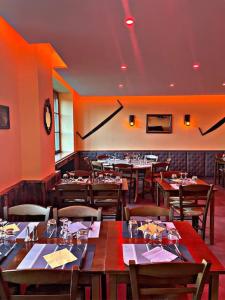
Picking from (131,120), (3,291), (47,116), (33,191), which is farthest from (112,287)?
(131,120)

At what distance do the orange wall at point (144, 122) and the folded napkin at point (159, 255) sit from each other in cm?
724

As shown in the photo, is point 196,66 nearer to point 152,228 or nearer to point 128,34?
point 128,34

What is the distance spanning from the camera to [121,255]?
170cm

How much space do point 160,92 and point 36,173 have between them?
515 cm

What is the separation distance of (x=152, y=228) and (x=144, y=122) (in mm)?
7012

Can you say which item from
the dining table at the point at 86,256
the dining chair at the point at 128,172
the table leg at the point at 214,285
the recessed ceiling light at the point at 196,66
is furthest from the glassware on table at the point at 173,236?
the dining chair at the point at 128,172

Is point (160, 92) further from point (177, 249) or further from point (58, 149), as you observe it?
point (177, 249)

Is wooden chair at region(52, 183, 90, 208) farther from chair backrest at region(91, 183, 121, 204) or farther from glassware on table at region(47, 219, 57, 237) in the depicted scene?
glassware on table at region(47, 219, 57, 237)

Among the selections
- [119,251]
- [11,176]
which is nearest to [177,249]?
[119,251]

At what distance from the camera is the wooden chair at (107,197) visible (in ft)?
11.3

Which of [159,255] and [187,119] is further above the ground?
[187,119]

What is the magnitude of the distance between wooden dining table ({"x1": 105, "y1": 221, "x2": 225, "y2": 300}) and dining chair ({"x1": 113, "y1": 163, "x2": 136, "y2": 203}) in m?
3.39

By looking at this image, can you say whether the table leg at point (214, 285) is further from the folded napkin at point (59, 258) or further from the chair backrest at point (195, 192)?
the chair backrest at point (195, 192)

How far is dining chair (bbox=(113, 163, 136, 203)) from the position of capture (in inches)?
224
